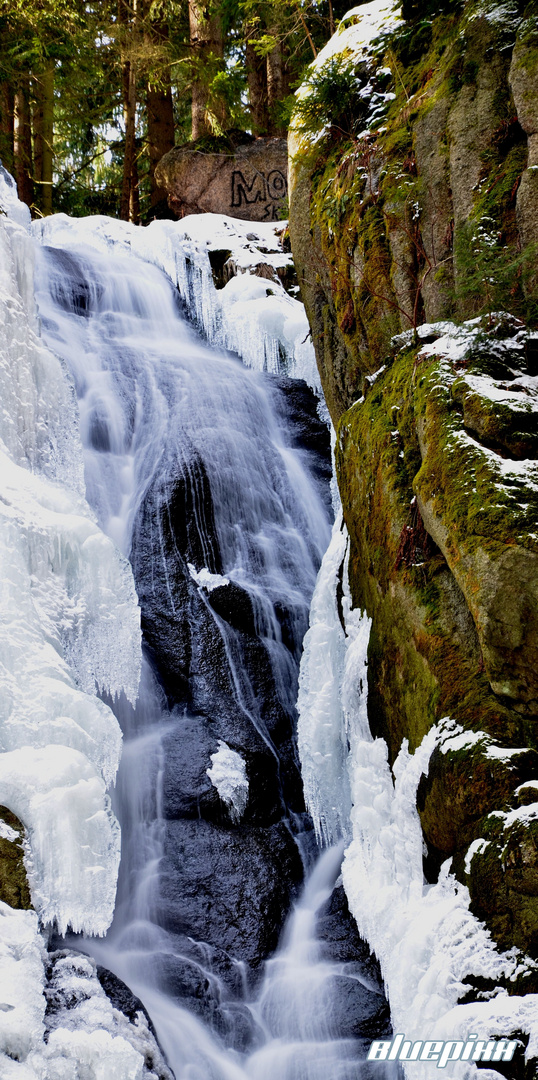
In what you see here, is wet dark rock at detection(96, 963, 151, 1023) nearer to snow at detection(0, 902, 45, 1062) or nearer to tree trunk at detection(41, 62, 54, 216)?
snow at detection(0, 902, 45, 1062)

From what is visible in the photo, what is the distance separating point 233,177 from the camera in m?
13.5

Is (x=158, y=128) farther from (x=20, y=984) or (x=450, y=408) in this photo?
(x=20, y=984)

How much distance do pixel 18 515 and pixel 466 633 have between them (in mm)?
2843

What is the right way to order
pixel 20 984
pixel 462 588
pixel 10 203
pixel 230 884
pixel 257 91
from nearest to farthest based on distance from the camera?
pixel 20 984 → pixel 462 588 → pixel 230 884 → pixel 10 203 → pixel 257 91

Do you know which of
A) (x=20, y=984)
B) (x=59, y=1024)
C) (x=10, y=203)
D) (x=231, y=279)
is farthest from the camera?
(x=231, y=279)

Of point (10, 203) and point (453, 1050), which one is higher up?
point (10, 203)

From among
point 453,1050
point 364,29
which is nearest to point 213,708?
point 453,1050

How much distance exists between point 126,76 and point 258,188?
290 cm

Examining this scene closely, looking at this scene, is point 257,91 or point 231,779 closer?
point 231,779

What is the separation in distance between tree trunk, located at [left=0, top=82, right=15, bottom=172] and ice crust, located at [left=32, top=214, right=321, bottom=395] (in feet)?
5.33

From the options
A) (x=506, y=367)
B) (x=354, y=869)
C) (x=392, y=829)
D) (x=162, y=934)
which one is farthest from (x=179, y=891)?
(x=506, y=367)

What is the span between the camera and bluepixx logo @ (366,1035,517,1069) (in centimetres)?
299

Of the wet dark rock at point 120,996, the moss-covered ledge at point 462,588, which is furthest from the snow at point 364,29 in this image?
the wet dark rock at point 120,996

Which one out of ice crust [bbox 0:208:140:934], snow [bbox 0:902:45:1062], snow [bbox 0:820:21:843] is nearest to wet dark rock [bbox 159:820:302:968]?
ice crust [bbox 0:208:140:934]
